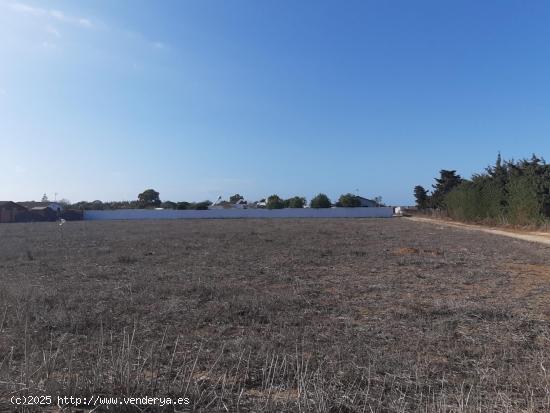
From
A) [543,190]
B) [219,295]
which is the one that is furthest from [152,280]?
[543,190]

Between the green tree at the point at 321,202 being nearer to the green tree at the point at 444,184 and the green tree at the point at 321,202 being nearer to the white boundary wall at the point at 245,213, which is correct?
the white boundary wall at the point at 245,213

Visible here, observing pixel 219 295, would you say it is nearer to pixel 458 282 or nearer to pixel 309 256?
pixel 458 282

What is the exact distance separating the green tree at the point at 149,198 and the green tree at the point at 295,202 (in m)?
34.7

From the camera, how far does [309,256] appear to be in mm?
16656

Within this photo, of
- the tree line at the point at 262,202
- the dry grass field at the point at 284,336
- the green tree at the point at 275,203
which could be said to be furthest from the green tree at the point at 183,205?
the dry grass field at the point at 284,336

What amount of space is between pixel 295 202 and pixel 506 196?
60.8 metres

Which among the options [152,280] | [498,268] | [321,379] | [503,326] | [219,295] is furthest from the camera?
[498,268]

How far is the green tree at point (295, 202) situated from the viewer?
9656cm

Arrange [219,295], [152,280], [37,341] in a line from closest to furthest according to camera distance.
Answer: [37,341]
[219,295]
[152,280]

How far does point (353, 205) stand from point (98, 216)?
4515 cm

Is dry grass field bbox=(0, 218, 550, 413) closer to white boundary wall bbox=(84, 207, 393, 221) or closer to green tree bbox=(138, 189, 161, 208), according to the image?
white boundary wall bbox=(84, 207, 393, 221)

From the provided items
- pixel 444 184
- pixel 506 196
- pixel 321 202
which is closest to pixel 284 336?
pixel 506 196

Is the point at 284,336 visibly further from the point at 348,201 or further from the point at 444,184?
the point at 348,201

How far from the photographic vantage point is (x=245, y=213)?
8519 centimetres
